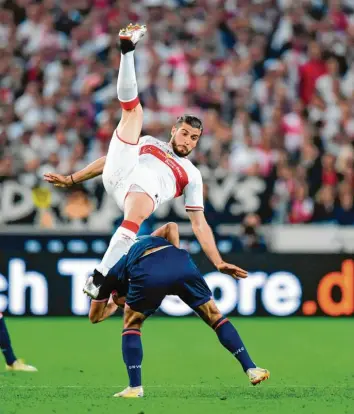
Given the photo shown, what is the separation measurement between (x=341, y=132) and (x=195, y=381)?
916 cm

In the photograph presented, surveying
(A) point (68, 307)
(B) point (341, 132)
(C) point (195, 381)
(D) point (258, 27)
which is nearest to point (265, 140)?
(B) point (341, 132)

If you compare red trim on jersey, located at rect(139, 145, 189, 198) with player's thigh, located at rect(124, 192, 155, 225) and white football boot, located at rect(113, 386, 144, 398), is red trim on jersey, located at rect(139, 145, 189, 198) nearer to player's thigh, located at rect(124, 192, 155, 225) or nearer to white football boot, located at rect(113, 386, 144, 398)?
player's thigh, located at rect(124, 192, 155, 225)

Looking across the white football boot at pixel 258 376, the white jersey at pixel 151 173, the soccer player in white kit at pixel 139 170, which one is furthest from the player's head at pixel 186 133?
the white football boot at pixel 258 376

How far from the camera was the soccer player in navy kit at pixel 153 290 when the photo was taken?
7.88 meters


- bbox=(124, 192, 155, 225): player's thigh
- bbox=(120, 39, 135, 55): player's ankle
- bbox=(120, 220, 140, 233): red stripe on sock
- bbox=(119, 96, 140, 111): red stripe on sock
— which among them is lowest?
bbox=(120, 220, 140, 233): red stripe on sock

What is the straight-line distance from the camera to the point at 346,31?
1923 centimetres

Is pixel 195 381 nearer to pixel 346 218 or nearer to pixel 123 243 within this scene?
pixel 123 243

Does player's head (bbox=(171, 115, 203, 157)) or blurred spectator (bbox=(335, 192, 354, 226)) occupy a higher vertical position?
player's head (bbox=(171, 115, 203, 157))

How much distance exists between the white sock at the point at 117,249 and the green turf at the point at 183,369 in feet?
3.11

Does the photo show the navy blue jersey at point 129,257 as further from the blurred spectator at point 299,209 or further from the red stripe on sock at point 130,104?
the blurred spectator at point 299,209

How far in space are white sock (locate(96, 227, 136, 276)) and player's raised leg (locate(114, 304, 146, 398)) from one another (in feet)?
1.12

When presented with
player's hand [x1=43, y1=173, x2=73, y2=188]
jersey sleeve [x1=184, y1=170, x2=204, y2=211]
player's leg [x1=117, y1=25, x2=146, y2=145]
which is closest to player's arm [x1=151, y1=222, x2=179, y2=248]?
jersey sleeve [x1=184, y1=170, x2=204, y2=211]

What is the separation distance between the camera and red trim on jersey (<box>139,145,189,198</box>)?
8461 mm

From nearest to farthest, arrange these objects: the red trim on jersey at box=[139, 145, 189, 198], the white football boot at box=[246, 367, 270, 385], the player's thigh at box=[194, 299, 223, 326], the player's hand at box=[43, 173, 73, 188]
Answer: the white football boot at box=[246, 367, 270, 385], the player's thigh at box=[194, 299, 223, 326], the red trim on jersey at box=[139, 145, 189, 198], the player's hand at box=[43, 173, 73, 188]
